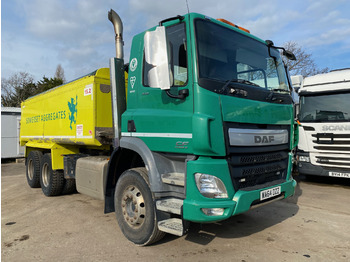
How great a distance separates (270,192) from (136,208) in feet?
5.66

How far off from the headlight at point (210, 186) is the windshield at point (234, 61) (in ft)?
3.13

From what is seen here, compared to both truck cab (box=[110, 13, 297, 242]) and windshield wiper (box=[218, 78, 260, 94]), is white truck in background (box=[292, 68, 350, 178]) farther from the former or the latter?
windshield wiper (box=[218, 78, 260, 94])

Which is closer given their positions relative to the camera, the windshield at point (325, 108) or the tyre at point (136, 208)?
the tyre at point (136, 208)

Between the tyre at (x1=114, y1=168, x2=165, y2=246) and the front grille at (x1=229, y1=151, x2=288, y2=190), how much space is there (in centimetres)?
108

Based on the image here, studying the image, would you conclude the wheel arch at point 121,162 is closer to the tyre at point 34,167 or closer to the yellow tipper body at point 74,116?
the yellow tipper body at point 74,116

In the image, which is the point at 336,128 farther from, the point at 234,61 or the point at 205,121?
the point at 205,121

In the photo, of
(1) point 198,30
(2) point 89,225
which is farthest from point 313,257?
(2) point 89,225

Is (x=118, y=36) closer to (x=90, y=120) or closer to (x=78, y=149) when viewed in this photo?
(x=90, y=120)

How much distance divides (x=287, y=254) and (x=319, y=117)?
4.80m

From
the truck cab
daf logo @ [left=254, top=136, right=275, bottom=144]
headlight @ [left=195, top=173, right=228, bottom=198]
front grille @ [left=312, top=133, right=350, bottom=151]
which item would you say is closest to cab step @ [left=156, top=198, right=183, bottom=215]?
the truck cab

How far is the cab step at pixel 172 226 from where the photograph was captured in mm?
3055

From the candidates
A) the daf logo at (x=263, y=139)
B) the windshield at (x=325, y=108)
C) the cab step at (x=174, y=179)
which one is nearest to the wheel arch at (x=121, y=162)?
the cab step at (x=174, y=179)

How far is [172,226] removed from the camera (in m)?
3.14

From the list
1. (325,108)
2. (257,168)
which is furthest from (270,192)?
(325,108)
